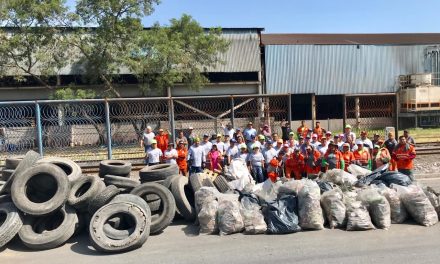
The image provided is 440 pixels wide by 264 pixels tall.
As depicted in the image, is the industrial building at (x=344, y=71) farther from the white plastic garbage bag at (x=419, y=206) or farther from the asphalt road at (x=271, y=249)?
the asphalt road at (x=271, y=249)

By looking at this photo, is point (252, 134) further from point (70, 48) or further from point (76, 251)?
point (70, 48)

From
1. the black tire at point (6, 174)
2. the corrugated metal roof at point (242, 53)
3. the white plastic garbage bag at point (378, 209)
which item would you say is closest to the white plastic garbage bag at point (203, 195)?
the white plastic garbage bag at point (378, 209)

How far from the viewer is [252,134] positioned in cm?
1290

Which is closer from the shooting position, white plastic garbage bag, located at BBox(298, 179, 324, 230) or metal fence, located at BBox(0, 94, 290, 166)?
white plastic garbage bag, located at BBox(298, 179, 324, 230)

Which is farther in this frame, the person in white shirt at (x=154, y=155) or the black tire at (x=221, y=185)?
the person in white shirt at (x=154, y=155)

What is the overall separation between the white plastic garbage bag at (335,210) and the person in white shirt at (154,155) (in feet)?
16.8

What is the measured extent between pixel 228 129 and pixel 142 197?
5986 millimetres

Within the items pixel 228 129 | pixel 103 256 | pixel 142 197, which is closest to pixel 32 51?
pixel 228 129

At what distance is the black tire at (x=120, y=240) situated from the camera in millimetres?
6572

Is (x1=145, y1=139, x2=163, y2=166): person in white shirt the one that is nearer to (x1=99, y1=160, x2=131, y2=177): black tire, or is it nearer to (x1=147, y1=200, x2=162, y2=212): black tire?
(x1=99, y1=160, x2=131, y2=177): black tire

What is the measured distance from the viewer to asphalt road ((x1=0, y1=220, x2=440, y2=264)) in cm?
609

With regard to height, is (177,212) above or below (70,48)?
below

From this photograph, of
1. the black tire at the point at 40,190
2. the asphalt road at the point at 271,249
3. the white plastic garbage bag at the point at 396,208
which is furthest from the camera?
the white plastic garbage bag at the point at 396,208

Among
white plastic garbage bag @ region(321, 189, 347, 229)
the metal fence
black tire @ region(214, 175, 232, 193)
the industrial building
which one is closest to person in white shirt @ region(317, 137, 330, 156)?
the metal fence
